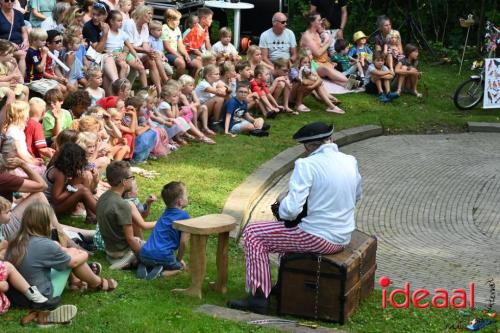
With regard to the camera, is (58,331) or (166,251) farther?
(166,251)

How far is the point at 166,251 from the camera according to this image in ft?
31.1

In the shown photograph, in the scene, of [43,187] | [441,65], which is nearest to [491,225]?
[43,187]

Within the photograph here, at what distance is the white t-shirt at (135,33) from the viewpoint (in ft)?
52.4

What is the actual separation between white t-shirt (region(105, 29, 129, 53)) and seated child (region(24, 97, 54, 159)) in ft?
12.6

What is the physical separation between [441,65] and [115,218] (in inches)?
510

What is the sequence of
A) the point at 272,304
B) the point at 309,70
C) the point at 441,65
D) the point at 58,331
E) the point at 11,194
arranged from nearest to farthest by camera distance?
the point at 58,331
the point at 272,304
the point at 11,194
the point at 309,70
the point at 441,65

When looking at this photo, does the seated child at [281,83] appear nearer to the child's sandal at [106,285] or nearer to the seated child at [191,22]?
the seated child at [191,22]

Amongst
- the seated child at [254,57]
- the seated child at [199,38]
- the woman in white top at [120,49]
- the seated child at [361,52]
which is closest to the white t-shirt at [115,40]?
the woman in white top at [120,49]

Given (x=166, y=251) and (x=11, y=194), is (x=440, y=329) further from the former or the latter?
(x=11, y=194)

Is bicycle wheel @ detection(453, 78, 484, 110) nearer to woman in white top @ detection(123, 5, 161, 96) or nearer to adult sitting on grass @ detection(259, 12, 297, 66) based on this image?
adult sitting on grass @ detection(259, 12, 297, 66)

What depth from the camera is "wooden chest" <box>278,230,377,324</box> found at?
860 centimetres

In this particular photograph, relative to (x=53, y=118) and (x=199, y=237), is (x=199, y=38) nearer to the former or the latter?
(x=53, y=118)

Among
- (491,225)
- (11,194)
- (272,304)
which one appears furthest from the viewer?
(491,225)

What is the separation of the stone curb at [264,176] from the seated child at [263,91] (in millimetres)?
1144
